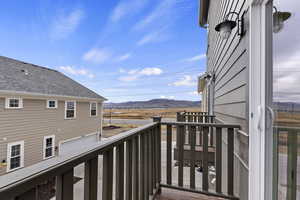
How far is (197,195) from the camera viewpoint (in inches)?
80.0

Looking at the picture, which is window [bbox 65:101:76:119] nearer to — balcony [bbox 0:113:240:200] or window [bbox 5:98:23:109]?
window [bbox 5:98:23:109]

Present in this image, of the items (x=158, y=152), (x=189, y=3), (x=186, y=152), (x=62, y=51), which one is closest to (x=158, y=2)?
(x=189, y=3)

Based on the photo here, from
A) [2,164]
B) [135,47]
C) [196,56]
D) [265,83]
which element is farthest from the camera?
[135,47]

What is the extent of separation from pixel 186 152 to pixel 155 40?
11529 mm

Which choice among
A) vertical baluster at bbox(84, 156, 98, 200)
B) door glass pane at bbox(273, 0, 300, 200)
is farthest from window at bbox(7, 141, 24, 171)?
door glass pane at bbox(273, 0, 300, 200)

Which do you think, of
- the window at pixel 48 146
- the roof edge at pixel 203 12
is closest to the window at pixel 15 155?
the window at pixel 48 146

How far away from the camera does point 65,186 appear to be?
0.63 metres

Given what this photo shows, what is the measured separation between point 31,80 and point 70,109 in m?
2.33

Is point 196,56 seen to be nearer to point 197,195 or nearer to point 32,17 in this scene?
point 32,17

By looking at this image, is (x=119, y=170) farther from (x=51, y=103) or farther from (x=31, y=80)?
(x=31, y=80)

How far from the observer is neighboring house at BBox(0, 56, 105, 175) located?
6219 mm

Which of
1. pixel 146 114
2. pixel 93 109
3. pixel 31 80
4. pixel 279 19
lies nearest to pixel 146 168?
pixel 279 19

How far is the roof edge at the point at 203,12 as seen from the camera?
19.7 feet

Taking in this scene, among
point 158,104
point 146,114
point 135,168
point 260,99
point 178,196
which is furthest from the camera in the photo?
point 158,104
